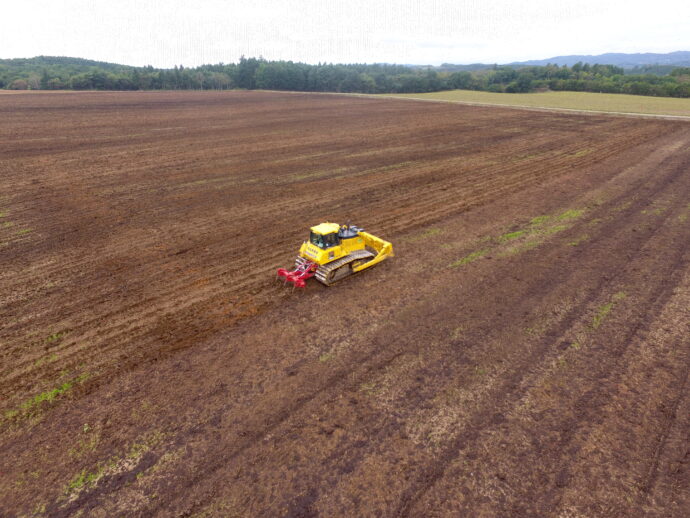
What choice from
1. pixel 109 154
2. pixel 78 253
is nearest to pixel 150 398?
pixel 78 253

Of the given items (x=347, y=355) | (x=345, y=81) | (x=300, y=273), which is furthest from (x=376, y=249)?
(x=345, y=81)

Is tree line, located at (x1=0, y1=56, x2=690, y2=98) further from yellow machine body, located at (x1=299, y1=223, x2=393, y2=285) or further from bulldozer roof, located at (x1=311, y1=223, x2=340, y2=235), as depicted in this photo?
bulldozer roof, located at (x1=311, y1=223, x2=340, y2=235)

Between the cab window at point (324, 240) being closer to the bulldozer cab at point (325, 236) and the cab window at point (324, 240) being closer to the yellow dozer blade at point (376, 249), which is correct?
the bulldozer cab at point (325, 236)

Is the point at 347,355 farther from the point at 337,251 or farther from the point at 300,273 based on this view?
the point at 337,251

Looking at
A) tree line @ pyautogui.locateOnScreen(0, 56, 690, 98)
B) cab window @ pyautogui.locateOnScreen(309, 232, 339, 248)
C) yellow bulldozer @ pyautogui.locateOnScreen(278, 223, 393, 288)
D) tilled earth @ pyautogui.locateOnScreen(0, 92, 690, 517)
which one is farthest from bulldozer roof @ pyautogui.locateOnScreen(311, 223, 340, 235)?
tree line @ pyautogui.locateOnScreen(0, 56, 690, 98)

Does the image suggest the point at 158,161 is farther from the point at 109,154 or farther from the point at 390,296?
the point at 390,296

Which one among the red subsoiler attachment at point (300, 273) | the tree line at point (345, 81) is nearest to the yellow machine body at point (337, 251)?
the red subsoiler attachment at point (300, 273)
